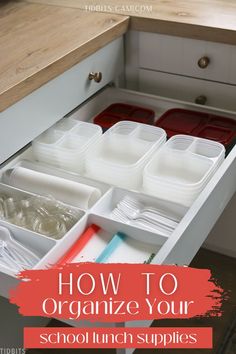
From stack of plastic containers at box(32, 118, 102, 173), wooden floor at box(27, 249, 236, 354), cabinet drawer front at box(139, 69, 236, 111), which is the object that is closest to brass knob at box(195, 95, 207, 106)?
cabinet drawer front at box(139, 69, 236, 111)

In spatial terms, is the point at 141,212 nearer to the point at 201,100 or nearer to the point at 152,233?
the point at 152,233

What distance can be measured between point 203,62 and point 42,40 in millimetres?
467

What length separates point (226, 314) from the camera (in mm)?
1604

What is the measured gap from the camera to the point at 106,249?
1.06m

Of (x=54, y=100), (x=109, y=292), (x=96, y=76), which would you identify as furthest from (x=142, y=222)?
(x=96, y=76)

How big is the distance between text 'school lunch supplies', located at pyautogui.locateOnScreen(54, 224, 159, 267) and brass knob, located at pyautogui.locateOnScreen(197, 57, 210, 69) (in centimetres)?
67

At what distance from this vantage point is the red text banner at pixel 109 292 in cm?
89

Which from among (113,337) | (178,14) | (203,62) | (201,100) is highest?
(178,14)

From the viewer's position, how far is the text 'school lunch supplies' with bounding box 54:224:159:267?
106 centimetres

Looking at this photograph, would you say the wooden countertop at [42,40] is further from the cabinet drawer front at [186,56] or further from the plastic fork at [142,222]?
the plastic fork at [142,222]

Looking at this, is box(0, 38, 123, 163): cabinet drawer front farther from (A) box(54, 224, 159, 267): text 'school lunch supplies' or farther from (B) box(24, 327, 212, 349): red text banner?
(B) box(24, 327, 212, 349): red text banner

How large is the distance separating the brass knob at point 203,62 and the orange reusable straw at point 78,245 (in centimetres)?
67

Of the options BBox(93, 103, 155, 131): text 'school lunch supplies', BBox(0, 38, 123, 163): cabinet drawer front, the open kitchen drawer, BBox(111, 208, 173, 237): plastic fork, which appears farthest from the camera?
BBox(93, 103, 155, 131): text 'school lunch supplies'

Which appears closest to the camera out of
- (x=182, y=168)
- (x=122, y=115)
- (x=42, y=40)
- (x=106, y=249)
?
(x=106, y=249)
